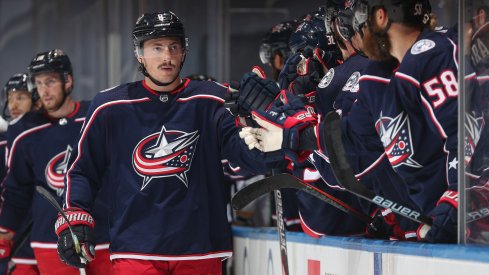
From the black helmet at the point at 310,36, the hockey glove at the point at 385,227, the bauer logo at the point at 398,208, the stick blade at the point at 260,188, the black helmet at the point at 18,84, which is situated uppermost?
the black helmet at the point at 310,36

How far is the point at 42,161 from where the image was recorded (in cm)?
497

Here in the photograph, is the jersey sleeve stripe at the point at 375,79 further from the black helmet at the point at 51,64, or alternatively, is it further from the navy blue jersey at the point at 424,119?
the black helmet at the point at 51,64

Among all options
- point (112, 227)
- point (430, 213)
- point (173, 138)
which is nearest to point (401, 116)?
point (430, 213)

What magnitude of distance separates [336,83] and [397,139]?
695 millimetres

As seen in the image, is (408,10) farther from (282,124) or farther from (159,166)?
(159,166)

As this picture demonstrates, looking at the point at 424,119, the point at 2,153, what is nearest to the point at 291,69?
the point at 424,119

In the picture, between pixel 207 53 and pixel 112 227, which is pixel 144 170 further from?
pixel 207 53

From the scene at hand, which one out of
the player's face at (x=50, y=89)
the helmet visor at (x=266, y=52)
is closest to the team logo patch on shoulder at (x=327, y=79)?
the helmet visor at (x=266, y=52)

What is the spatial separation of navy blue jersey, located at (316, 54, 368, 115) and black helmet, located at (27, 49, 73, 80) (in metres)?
1.83

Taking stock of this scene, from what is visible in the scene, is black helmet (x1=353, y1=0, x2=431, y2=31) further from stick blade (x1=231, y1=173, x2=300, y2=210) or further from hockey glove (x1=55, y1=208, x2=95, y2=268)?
hockey glove (x1=55, y1=208, x2=95, y2=268)

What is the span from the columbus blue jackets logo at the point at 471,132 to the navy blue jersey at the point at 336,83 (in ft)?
2.76

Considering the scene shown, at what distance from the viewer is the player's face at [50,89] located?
16.6ft

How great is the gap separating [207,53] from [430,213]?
16.3 ft

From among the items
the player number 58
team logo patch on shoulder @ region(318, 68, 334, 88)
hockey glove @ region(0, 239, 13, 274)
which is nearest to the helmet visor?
team logo patch on shoulder @ region(318, 68, 334, 88)
